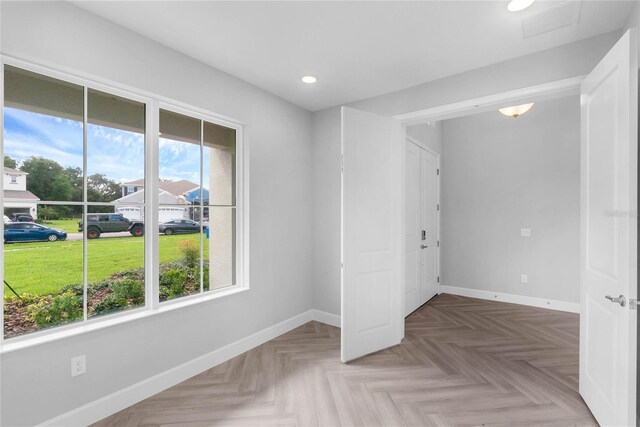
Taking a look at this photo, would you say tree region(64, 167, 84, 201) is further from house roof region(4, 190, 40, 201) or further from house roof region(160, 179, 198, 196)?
house roof region(160, 179, 198, 196)

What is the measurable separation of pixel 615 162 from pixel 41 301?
3533 mm

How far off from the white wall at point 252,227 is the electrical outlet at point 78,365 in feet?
0.11

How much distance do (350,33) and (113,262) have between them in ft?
7.87

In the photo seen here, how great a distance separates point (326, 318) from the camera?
12.5 ft

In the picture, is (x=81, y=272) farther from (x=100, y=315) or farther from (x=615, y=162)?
(x=615, y=162)

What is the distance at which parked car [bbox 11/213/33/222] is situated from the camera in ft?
5.81

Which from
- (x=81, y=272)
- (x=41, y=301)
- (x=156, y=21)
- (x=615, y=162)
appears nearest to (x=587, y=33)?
(x=615, y=162)

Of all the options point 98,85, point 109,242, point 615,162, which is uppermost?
point 98,85

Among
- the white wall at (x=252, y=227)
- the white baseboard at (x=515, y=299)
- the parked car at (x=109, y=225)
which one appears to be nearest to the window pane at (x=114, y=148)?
the parked car at (x=109, y=225)

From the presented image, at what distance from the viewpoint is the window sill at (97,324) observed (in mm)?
1747

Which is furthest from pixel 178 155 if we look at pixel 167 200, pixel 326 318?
pixel 326 318

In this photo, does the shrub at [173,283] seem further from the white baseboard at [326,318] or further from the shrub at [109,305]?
the white baseboard at [326,318]

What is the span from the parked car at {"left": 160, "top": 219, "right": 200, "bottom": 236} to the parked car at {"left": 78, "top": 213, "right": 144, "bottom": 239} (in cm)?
19

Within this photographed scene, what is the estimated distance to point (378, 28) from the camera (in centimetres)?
214
